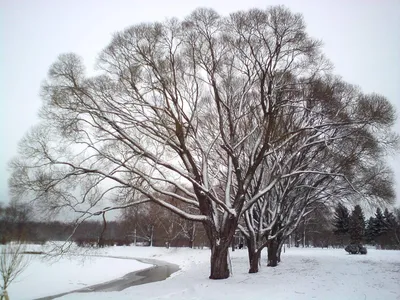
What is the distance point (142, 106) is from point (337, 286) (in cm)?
979

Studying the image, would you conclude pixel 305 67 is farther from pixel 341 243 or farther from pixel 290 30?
pixel 341 243

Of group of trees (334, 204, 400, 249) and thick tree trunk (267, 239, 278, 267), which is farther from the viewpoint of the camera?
group of trees (334, 204, 400, 249)

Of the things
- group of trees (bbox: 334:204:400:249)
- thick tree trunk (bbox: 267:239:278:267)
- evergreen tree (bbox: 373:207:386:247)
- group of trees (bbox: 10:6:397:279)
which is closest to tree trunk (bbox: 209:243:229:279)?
group of trees (bbox: 10:6:397:279)

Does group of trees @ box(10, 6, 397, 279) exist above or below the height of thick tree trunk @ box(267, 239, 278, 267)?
above

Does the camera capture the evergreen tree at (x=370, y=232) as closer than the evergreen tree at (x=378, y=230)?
No

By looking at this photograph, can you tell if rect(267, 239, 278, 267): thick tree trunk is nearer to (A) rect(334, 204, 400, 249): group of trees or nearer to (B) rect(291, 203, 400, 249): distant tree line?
(B) rect(291, 203, 400, 249): distant tree line

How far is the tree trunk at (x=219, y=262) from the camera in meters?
11.4

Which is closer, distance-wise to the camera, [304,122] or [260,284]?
[260,284]

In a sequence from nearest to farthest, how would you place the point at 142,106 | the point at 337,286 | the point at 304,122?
1. the point at 337,286
2. the point at 142,106
3. the point at 304,122

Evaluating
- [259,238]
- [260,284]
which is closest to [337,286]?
[260,284]

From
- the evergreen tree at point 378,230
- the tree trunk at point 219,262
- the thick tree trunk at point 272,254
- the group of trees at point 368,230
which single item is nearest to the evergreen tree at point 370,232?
the group of trees at point 368,230

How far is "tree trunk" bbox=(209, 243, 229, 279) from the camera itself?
37.5ft

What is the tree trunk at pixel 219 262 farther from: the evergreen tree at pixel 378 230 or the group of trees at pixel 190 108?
the evergreen tree at pixel 378 230

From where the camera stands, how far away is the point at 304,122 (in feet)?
51.3
